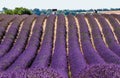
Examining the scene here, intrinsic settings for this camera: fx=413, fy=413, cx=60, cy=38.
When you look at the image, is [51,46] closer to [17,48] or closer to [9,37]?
[17,48]

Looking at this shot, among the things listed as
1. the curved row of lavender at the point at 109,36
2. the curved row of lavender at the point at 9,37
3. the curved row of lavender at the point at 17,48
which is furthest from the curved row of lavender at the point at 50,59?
the curved row of lavender at the point at 109,36

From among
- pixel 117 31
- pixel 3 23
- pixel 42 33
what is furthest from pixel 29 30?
pixel 117 31

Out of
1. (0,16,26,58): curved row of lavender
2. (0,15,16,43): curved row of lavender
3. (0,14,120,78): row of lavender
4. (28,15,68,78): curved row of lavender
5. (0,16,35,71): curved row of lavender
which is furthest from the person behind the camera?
(0,15,16,43): curved row of lavender

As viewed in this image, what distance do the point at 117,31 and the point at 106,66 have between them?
2576cm

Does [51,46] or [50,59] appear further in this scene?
[51,46]

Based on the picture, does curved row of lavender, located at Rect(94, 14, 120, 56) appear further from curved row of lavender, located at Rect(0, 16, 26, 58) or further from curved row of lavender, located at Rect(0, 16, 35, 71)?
curved row of lavender, located at Rect(0, 16, 26, 58)

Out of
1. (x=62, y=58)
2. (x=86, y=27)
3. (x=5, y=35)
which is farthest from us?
(x=86, y=27)

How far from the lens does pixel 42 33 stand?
36.5 m

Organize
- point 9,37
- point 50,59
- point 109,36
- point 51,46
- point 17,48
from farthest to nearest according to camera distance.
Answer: point 9,37 < point 109,36 < point 51,46 < point 17,48 < point 50,59

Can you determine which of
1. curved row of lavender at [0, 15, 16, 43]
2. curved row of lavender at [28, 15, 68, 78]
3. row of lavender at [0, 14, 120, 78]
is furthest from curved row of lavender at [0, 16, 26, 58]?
curved row of lavender at [28, 15, 68, 78]

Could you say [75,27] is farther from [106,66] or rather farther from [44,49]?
[106,66]

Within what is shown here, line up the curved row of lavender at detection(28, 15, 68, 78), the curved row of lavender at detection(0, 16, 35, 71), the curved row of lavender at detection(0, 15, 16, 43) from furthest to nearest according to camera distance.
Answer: the curved row of lavender at detection(0, 15, 16, 43)
the curved row of lavender at detection(0, 16, 35, 71)
the curved row of lavender at detection(28, 15, 68, 78)

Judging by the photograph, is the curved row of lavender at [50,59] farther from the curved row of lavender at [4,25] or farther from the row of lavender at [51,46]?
the curved row of lavender at [4,25]

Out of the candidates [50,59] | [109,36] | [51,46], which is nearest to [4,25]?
[51,46]
